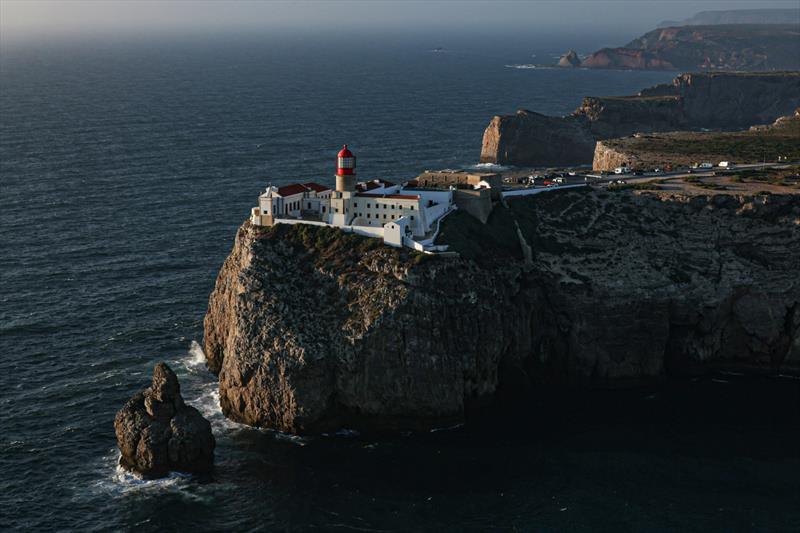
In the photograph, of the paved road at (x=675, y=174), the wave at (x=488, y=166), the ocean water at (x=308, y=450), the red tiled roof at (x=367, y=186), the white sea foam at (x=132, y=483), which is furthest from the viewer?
the wave at (x=488, y=166)

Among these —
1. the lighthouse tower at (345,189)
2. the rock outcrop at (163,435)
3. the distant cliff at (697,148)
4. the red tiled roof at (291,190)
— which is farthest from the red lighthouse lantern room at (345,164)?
the distant cliff at (697,148)

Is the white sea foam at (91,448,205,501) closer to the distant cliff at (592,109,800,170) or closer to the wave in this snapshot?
the distant cliff at (592,109,800,170)

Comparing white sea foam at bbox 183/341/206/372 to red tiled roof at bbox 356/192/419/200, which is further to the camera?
red tiled roof at bbox 356/192/419/200

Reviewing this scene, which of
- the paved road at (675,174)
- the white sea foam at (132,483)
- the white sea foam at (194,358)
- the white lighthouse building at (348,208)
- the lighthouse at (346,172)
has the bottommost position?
the white sea foam at (132,483)

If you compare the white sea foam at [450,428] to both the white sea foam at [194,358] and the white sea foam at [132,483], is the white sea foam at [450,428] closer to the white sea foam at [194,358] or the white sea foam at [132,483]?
the white sea foam at [132,483]

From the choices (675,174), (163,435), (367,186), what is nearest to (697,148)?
(675,174)

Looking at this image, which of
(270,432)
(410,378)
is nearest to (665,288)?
(410,378)

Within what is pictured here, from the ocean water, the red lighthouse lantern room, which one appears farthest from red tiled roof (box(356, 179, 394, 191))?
the ocean water
